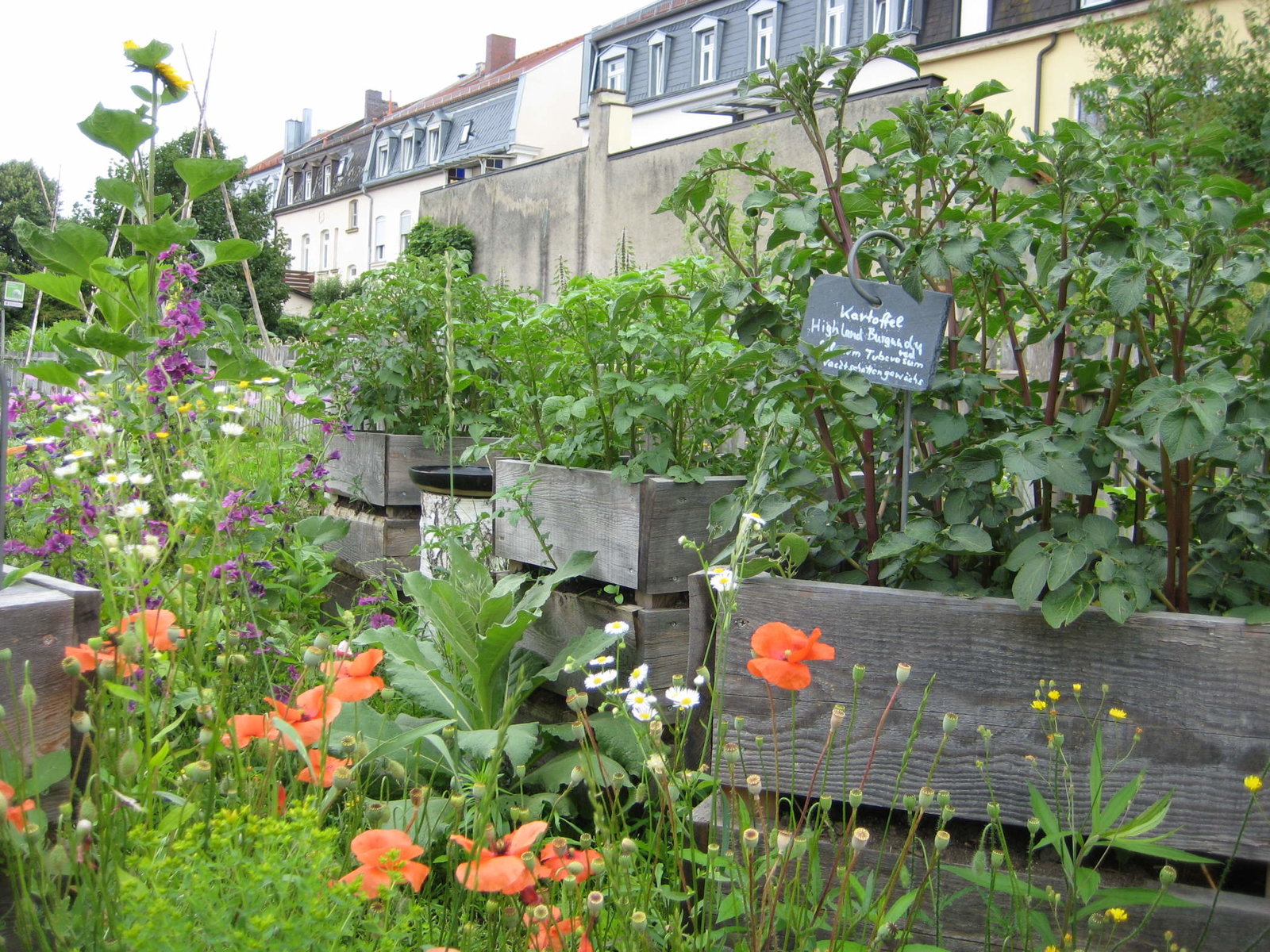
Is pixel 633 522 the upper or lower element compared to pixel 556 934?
upper

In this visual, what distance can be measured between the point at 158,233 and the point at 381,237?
33.8 meters

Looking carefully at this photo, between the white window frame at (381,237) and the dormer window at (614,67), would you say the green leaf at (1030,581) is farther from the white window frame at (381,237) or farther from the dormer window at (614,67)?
the white window frame at (381,237)

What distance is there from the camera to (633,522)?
92.0 inches

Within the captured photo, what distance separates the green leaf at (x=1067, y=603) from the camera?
1.53 metres

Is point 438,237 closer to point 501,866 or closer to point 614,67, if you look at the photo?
point 614,67

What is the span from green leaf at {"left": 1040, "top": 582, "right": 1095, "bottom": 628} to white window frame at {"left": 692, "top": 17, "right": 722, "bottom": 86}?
24.1 metres

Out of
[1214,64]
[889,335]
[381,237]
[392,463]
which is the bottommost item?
[392,463]

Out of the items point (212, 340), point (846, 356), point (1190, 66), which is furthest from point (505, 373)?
point (1190, 66)

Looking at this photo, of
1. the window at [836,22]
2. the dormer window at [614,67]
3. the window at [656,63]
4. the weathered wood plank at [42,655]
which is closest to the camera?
the weathered wood plank at [42,655]

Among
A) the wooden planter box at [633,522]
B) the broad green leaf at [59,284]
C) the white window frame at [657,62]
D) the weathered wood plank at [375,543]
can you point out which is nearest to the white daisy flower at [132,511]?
the broad green leaf at [59,284]

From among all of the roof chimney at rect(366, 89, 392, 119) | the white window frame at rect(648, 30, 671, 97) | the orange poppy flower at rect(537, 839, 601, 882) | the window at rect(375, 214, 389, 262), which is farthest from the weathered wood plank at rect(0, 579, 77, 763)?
the roof chimney at rect(366, 89, 392, 119)

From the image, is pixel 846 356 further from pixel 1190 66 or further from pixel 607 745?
pixel 1190 66

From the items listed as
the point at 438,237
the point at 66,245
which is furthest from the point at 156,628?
the point at 438,237

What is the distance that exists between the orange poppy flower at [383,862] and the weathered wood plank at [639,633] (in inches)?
49.0
